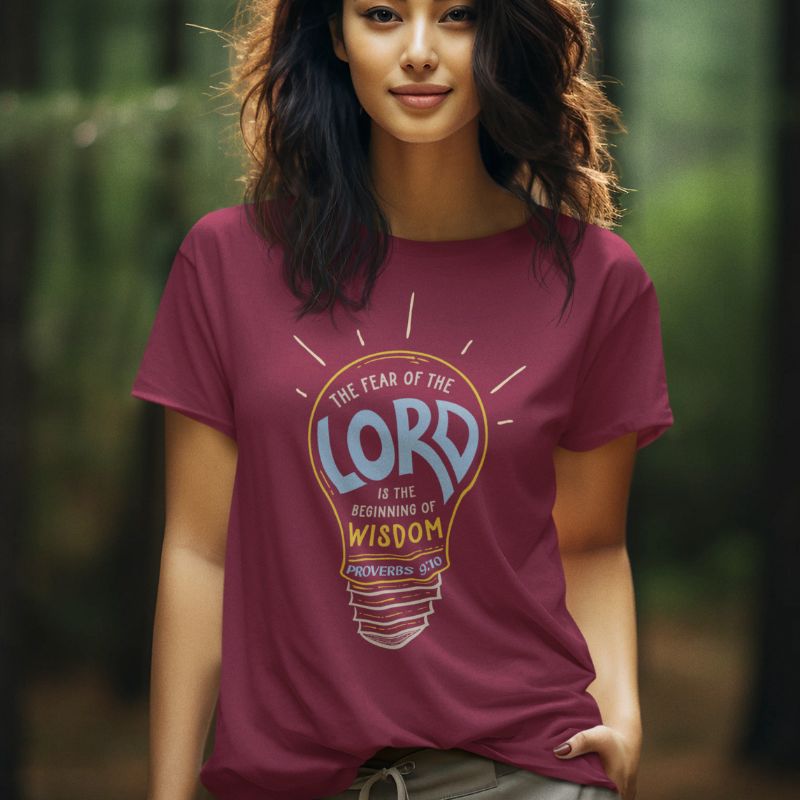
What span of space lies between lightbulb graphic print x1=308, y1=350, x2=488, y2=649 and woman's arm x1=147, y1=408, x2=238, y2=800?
0.20 metres

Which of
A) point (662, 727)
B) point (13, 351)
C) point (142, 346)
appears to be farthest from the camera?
point (662, 727)

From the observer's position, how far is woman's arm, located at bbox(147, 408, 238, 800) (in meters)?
1.90

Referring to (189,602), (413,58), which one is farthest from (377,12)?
(189,602)

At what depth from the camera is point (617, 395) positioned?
202 cm

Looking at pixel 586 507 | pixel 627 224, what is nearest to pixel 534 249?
pixel 586 507

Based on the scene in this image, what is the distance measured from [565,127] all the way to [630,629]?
0.73 meters

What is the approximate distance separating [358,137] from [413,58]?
0.22 meters

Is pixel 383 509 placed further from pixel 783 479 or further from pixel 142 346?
pixel 783 479

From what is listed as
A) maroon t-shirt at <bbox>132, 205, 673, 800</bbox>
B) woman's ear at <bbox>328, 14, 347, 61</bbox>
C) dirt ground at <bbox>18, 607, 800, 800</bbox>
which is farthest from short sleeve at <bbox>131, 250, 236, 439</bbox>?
dirt ground at <bbox>18, 607, 800, 800</bbox>

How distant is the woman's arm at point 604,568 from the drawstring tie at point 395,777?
14.1 inches

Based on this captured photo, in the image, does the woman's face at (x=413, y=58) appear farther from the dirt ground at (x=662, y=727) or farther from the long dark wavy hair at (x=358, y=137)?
the dirt ground at (x=662, y=727)

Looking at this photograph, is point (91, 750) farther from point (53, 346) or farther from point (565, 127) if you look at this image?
point (565, 127)

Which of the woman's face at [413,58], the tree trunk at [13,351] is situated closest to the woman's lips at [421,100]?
the woman's face at [413,58]

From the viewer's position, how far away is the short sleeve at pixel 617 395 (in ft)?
6.60
